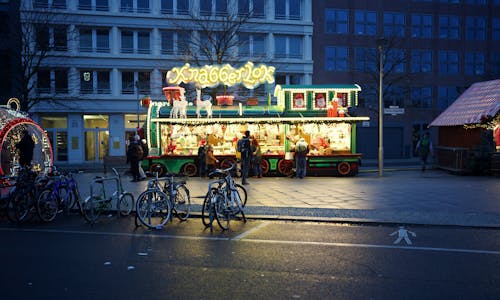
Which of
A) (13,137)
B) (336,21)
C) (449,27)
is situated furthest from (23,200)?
(449,27)

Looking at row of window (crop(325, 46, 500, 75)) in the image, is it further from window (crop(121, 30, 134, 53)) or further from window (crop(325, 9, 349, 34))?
window (crop(121, 30, 134, 53))

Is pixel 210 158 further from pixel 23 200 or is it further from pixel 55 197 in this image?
pixel 23 200

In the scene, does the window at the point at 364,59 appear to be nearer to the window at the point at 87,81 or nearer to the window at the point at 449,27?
the window at the point at 449,27

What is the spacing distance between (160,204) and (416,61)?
118 ft

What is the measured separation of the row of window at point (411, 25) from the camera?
124 ft

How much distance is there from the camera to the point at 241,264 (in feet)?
19.9

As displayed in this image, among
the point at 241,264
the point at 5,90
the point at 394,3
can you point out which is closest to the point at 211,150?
→ the point at 241,264

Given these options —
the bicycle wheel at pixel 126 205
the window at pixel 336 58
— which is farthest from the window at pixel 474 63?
the bicycle wheel at pixel 126 205

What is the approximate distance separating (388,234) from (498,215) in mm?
3161

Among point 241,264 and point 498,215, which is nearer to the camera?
point 241,264

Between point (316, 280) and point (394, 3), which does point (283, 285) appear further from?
point (394, 3)

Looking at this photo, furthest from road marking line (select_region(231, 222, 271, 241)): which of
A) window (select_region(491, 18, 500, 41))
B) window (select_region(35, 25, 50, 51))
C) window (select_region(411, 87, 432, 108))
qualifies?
window (select_region(491, 18, 500, 41))

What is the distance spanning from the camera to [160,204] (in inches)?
347

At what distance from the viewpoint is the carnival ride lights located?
11.3 m
